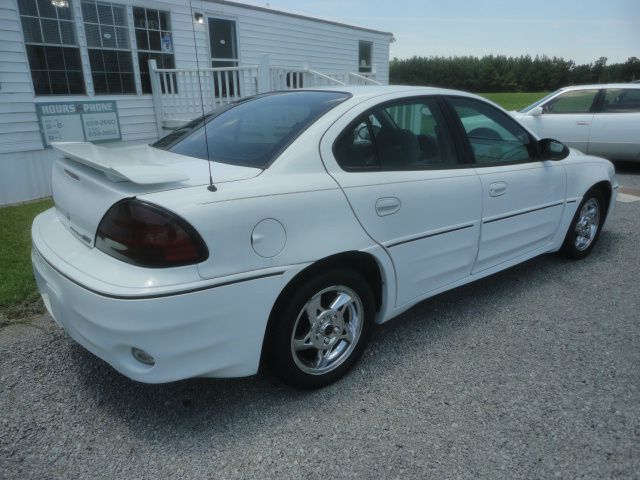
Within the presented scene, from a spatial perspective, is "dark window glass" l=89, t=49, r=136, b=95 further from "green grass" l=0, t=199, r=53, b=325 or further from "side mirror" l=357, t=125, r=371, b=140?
"side mirror" l=357, t=125, r=371, b=140

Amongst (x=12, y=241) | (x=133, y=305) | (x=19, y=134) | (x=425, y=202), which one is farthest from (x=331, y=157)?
(x=19, y=134)

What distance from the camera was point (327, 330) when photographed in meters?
2.60

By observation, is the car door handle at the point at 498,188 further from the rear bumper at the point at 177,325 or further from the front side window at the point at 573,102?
the front side window at the point at 573,102

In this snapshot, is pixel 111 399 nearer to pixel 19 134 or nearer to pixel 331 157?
pixel 331 157

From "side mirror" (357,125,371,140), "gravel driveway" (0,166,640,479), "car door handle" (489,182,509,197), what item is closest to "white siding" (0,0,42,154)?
"gravel driveway" (0,166,640,479)

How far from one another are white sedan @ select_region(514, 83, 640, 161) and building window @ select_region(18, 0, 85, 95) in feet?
25.3

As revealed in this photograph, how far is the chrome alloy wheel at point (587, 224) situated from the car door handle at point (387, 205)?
2447 millimetres

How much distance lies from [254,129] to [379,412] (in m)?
1.71

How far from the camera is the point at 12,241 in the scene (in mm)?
4805

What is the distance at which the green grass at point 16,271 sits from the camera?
3.49 metres

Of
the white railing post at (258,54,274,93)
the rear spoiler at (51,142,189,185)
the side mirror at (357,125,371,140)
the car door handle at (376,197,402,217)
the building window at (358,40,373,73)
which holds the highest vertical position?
the building window at (358,40,373,73)

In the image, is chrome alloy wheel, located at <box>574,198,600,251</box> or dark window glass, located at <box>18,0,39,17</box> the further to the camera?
dark window glass, located at <box>18,0,39,17</box>

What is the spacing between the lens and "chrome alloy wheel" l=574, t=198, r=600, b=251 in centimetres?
436

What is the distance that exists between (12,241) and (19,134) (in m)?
3.67
